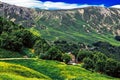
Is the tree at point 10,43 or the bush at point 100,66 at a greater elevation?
the tree at point 10,43

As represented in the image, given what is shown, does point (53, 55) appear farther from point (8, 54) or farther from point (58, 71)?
point (58, 71)

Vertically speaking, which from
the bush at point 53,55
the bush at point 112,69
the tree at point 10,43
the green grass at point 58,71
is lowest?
the bush at point 112,69

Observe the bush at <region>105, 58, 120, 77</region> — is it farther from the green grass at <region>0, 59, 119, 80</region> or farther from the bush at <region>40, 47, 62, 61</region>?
the bush at <region>40, 47, 62, 61</region>

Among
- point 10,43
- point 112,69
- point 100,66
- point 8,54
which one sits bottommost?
point 112,69

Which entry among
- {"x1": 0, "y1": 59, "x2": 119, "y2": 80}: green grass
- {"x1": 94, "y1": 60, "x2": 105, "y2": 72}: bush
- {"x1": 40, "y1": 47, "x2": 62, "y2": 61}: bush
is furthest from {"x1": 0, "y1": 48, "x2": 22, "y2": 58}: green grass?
{"x1": 94, "y1": 60, "x2": 105, "y2": 72}: bush

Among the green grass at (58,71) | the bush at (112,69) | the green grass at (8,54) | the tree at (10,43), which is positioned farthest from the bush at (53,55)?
the bush at (112,69)

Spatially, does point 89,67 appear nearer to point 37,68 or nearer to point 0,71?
point 37,68

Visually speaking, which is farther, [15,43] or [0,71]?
[15,43]

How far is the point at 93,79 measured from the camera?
130375mm

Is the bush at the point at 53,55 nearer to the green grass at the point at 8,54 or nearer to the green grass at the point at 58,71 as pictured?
the green grass at the point at 8,54

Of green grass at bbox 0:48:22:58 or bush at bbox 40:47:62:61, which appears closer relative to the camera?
green grass at bbox 0:48:22:58

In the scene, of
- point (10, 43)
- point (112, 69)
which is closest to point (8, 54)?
point (10, 43)

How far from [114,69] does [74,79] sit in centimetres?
5732

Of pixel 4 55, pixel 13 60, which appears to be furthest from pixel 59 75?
pixel 4 55
